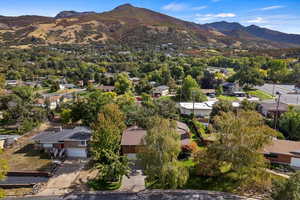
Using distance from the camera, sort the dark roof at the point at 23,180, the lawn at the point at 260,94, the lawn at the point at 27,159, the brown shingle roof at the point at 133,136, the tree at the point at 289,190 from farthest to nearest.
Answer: the lawn at the point at 260,94 < the brown shingle roof at the point at 133,136 < the lawn at the point at 27,159 < the dark roof at the point at 23,180 < the tree at the point at 289,190

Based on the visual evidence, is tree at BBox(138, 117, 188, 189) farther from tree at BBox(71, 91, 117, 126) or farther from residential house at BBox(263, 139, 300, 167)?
tree at BBox(71, 91, 117, 126)

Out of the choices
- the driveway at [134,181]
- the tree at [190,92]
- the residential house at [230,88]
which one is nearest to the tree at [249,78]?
the residential house at [230,88]

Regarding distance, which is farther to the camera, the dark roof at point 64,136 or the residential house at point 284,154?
the dark roof at point 64,136

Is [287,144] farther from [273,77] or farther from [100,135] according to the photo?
[273,77]

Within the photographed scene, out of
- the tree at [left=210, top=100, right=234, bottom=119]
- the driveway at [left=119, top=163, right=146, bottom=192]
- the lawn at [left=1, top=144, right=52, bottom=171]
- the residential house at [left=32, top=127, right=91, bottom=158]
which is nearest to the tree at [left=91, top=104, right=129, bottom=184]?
the driveway at [left=119, top=163, right=146, bottom=192]

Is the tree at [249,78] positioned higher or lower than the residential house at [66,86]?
higher

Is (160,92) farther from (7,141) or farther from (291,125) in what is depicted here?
(7,141)

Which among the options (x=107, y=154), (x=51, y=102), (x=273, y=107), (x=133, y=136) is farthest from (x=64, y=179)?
(x=273, y=107)

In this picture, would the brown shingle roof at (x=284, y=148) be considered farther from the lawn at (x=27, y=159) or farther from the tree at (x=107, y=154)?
the lawn at (x=27, y=159)

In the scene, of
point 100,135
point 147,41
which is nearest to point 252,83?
point 100,135
